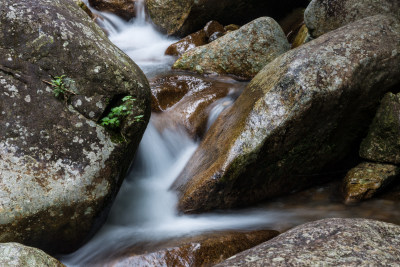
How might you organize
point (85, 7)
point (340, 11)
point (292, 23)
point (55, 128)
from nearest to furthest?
point (55, 128)
point (340, 11)
point (292, 23)
point (85, 7)

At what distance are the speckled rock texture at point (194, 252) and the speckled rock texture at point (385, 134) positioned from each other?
2044mm

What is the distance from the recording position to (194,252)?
3486mm

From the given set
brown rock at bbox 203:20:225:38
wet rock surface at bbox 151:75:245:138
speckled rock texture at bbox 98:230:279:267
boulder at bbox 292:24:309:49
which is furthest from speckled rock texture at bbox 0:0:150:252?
brown rock at bbox 203:20:225:38

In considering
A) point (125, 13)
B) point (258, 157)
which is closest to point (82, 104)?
point (258, 157)

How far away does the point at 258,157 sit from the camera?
4.18m

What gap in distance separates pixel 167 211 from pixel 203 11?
6.69 metres

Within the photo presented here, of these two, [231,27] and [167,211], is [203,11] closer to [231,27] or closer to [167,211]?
[231,27]

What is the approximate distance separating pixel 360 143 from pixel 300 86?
4.73 feet

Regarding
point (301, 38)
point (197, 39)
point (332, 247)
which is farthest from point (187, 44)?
point (332, 247)

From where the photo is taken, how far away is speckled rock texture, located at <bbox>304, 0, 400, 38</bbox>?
6.23m

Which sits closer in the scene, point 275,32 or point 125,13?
point 275,32

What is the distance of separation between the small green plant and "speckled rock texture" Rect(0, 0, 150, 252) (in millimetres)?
67

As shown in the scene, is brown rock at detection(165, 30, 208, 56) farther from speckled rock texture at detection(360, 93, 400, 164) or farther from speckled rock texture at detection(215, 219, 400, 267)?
speckled rock texture at detection(215, 219, 400, 267)

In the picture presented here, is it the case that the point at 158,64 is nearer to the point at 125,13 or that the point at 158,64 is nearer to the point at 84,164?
the point at 125,13
